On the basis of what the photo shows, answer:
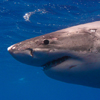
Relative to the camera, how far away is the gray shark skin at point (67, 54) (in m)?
2.29

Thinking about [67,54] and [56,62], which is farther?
[56,62]

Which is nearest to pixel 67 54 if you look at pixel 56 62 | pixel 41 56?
pixel 56 62

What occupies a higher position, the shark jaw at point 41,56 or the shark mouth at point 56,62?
the shark jaw at point 41,56

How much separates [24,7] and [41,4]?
59.9 inches

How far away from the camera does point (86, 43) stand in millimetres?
2357

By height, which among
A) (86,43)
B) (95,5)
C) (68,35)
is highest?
(95,5)

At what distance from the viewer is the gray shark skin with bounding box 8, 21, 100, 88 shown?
2.29m

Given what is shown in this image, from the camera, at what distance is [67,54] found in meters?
2.31

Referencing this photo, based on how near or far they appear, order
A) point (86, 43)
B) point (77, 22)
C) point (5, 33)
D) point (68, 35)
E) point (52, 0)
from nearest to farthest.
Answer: point (86, 43)
point (68, 35)
point (52, 0)
point (77, 22)
point (5, 33)

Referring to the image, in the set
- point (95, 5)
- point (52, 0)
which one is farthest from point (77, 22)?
point (52, 0)

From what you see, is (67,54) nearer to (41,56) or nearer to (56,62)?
(56,62)

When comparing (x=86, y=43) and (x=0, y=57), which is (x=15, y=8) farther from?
(x=0, y=57)

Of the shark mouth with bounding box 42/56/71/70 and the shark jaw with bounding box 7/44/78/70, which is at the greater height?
the shark jaw with bounding box 7/44/78/70

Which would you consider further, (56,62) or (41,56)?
(56,62)
